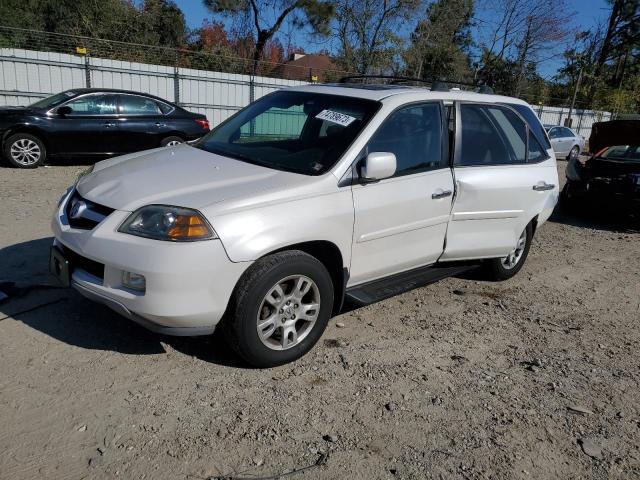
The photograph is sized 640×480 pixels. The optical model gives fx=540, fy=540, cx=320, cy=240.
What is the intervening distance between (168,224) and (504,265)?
11.6 feet

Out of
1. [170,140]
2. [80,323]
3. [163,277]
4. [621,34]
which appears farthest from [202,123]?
[621,34]

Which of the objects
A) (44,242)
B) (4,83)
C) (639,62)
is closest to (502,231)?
(44,242)

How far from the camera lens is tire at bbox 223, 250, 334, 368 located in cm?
305

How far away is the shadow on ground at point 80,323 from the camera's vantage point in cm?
349

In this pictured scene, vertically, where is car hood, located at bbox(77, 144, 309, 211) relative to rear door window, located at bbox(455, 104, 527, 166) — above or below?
below

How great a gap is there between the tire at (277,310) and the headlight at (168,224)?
370mm

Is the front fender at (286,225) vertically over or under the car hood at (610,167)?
over

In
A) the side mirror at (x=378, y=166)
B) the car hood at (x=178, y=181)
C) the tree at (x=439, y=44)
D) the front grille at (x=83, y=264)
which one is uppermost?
the tree at (x=439, y=44)

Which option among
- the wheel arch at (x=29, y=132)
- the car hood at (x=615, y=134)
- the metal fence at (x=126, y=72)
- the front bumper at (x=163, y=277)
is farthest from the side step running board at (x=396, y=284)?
the metal fence at (x=126, y=72)

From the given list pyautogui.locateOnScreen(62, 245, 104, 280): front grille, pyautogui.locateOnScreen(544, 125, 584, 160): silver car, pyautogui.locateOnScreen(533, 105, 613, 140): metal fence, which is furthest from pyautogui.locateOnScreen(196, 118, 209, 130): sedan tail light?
pyautogui.locateOnScreen(533, 105, 613, 140): metal fence

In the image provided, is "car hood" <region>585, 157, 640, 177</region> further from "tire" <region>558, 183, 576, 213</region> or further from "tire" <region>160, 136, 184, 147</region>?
"tire" <region>160, 136, 184, 147</region>

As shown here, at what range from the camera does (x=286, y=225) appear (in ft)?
10.2

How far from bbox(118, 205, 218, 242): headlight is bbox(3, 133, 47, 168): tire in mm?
7659

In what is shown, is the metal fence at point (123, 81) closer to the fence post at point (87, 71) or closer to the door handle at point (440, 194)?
the fence post at point (87, 71)
